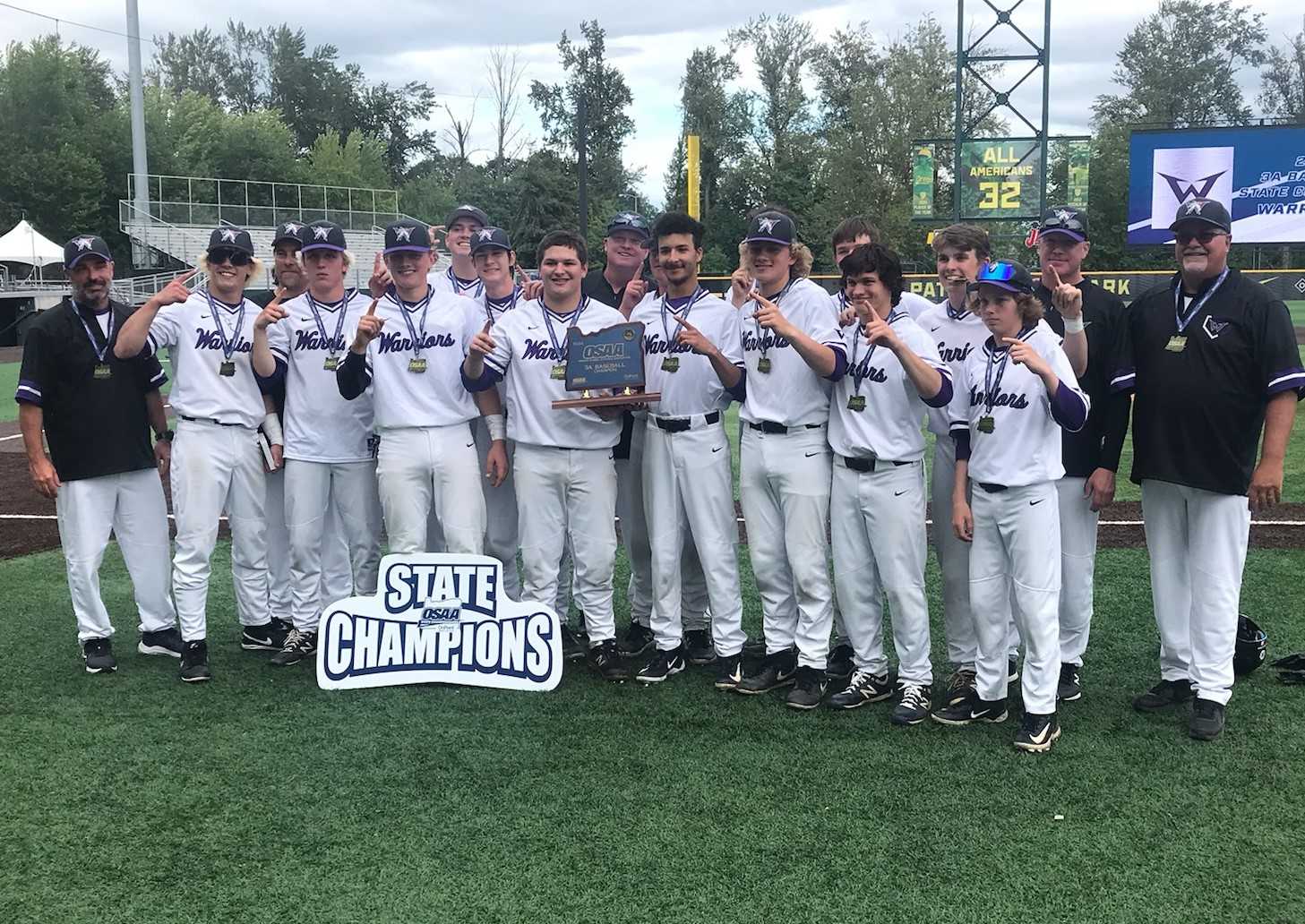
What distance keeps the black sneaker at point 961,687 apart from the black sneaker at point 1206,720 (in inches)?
36.0

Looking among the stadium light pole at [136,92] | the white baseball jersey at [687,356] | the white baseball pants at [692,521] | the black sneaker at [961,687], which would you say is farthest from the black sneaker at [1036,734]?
the stadium light pole at [136,92]

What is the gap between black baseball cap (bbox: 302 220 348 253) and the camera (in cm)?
597

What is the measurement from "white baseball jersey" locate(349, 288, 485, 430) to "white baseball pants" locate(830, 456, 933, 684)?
6.52 ft

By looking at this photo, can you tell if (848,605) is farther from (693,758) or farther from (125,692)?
(125,692)

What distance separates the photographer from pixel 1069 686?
538cm

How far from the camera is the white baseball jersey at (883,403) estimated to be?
5.12 m

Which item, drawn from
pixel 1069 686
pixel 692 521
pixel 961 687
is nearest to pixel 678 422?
pixel 692 521

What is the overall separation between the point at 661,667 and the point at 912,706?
51.1 inches

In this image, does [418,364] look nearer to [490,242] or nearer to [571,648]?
[490,242]

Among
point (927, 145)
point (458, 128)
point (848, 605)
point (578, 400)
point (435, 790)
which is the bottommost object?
point (435, 790)

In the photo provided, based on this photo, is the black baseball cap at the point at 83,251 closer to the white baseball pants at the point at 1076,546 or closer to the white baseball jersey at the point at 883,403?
the white baseball jersey at the point at 883,403

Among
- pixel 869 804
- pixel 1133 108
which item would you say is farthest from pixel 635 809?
pixel 1133 108

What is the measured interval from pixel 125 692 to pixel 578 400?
2673mm

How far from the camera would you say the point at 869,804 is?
14.0ft
